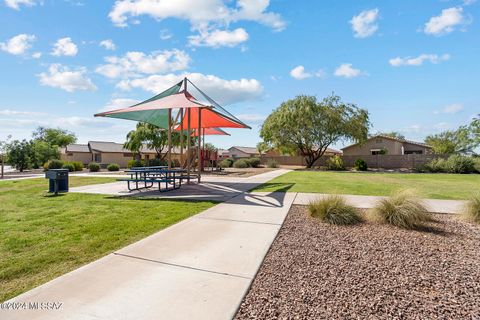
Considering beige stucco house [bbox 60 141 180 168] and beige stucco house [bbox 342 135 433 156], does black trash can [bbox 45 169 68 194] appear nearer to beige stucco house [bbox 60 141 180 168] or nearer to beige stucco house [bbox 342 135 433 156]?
beige stucco house [bbox 60 141 180 168]

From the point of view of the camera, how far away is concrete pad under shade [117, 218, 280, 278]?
3385mm

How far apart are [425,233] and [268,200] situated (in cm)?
383

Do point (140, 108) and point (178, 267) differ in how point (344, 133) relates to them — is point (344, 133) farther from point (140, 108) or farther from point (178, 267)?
point (178, 267)

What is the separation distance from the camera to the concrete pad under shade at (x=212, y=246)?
3.38 meters

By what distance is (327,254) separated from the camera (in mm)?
3770

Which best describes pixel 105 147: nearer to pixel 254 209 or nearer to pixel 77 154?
pixel 77 154

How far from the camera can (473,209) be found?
18.4ft

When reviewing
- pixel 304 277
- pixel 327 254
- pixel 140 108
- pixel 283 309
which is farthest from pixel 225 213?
pixel 140 108

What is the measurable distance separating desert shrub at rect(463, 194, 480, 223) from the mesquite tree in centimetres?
2160

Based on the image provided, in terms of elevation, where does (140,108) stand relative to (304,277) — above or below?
above

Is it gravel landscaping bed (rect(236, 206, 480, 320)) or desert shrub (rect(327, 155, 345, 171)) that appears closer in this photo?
gravel landscaping bed (rect(236, 206, 480, 320))

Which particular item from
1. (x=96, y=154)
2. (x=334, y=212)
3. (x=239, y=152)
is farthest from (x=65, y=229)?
(x=239, y=152)

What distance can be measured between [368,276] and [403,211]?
2.63 metres

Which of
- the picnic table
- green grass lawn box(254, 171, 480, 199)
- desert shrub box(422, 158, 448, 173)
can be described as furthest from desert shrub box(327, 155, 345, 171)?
the picnic table
